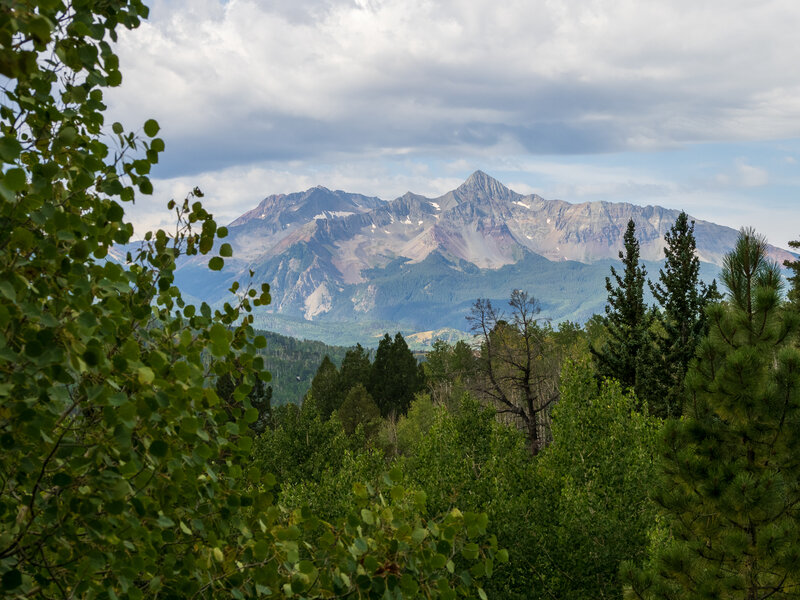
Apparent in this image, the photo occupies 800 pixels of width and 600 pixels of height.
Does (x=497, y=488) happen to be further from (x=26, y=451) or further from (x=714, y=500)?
(x=26, y=451)

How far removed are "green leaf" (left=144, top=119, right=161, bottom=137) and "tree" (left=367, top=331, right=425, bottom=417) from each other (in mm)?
84134

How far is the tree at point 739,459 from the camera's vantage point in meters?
9.70

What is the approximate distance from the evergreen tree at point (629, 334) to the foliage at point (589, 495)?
35.1 ft

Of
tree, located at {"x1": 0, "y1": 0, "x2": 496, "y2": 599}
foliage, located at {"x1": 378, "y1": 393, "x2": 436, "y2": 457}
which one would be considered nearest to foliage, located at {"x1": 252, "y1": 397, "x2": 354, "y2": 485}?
foliage, located at {"x1": 378, "y1": 393, "x2": 436, "y2": 457}

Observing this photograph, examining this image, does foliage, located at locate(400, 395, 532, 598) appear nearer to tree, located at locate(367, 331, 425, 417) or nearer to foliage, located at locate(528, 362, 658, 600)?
foliage, located at locate(528, 362, 658, 600)

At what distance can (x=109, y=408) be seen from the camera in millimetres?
3258

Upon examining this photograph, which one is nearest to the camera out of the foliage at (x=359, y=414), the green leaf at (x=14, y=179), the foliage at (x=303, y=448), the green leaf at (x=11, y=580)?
the green leaf at (x=14, y=179)

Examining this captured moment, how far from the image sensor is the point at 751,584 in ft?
32.3

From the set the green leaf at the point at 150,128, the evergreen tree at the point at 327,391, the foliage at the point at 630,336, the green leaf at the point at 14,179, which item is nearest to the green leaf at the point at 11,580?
the green leaf at the point at 14,179

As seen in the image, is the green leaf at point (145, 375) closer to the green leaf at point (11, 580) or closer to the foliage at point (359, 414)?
the green leaf at point (11, 580)

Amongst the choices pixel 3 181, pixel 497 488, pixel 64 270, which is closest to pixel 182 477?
pixel 64 270

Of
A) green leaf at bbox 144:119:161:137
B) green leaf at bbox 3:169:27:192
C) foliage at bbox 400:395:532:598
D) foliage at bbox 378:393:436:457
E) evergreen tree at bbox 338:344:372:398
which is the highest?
green leaf at bbox 144:119:161:137

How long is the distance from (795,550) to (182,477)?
917cm

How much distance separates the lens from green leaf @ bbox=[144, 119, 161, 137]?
175 inches
